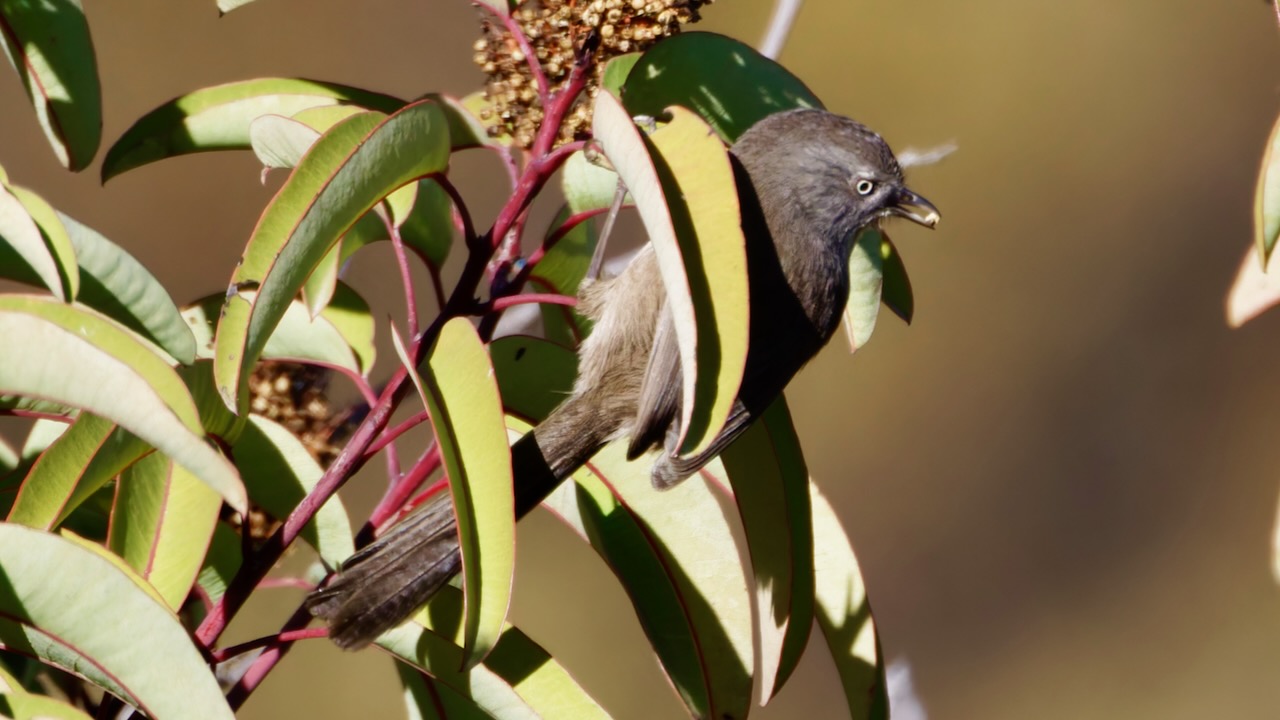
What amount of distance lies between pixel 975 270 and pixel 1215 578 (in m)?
2.09

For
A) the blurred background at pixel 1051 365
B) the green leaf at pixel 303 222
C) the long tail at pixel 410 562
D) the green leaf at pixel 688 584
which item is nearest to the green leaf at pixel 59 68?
the green leaf at pixel 303 222

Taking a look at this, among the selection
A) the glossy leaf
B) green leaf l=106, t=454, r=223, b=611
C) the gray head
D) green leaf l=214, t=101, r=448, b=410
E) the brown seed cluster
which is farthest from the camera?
the gray head

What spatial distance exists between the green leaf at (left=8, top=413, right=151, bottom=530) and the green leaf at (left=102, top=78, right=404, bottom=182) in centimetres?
54

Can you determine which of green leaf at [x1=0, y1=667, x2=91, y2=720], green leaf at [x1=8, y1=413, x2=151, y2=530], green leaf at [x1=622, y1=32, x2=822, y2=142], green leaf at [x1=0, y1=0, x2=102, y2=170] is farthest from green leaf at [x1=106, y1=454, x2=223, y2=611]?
green leaf at [x1=622, y1=32, x2=822, y2=142]

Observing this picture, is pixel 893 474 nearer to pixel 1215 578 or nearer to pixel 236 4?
pixel 1215 578

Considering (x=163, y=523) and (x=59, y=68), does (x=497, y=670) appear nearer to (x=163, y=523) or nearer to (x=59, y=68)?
(x=163, y=523)

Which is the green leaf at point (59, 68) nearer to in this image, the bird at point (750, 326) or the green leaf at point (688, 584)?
the bird at point (750, 326)

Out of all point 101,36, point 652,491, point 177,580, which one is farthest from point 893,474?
point 177,580

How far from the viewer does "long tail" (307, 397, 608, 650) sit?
162 centimetres

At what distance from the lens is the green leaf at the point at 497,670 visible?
162 centimetres

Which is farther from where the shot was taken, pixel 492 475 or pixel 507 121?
pixel 507 121

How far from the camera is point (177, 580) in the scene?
5.21 ft

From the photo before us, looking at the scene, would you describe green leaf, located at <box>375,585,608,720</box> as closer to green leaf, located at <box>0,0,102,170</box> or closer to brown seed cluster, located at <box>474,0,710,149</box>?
A: brown seed cluster, located at <box>474,0,710,149</box>

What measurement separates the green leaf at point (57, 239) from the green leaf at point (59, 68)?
0.31m
